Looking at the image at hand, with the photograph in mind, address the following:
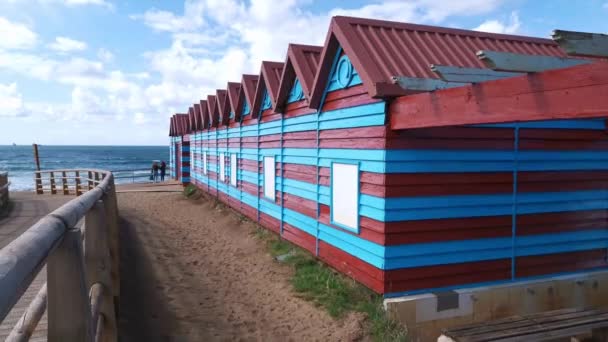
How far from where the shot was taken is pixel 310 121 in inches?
319

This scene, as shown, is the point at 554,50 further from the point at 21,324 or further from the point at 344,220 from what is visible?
the point at 21,324

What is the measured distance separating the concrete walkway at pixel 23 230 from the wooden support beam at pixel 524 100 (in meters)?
4.11

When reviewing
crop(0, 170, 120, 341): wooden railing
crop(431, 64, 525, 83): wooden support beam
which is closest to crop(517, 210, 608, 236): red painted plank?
crop(431, 64, 525, 83): wooden support beam

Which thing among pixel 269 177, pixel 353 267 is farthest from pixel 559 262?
pixel 269 177

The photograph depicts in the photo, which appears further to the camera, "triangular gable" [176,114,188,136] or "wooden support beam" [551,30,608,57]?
"triangular gable" [176,114,188,136]

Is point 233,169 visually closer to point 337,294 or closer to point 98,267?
point 337,294

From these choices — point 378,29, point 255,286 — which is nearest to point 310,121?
point 378,29

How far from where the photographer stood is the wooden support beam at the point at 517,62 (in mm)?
3367

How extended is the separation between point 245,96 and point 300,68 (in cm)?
442

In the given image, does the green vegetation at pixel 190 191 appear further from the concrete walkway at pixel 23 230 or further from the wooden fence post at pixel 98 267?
the wooden fence post at pixel 98 267

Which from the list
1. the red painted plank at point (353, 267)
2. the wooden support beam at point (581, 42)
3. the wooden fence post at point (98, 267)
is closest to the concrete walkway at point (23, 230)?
the wooden fence post at point (98, 267)

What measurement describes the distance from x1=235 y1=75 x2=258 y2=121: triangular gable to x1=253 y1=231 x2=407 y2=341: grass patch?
4.99 metres

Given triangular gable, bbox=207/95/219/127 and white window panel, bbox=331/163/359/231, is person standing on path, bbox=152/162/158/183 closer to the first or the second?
triangular gable, bbox=207/95/219/127

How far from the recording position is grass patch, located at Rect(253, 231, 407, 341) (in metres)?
5.43
